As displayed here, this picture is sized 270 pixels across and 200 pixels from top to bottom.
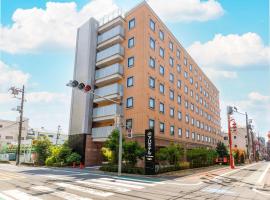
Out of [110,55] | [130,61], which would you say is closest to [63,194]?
[130,61]

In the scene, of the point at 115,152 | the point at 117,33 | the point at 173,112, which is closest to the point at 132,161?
the point at 115,152

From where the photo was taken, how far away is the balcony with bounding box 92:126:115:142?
98.9 ft

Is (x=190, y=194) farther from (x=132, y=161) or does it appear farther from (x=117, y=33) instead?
(x=117, y=33)

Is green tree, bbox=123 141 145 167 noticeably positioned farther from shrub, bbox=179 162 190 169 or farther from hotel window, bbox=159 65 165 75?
hotel window, bbox=159 65 165 75

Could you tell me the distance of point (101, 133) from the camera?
30969 mm

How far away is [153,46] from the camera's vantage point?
3247 centimetres

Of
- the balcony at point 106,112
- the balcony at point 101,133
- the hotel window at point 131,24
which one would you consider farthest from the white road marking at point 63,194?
the hotel window at point 131,24

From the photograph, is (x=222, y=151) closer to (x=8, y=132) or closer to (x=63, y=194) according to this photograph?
(x=63, y=194)

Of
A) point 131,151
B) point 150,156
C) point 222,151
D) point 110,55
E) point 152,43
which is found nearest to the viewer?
point 150,156

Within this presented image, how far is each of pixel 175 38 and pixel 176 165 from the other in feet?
81.7

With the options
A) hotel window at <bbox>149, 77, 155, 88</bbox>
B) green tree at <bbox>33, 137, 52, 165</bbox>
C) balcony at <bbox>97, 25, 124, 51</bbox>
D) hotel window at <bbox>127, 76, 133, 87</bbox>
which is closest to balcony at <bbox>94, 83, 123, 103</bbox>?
hotel window at <bbox>127, 76, 133, 87</bbox>

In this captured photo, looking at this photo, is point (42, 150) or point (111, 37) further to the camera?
point (42, 150)

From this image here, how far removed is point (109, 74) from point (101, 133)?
8.38 metres

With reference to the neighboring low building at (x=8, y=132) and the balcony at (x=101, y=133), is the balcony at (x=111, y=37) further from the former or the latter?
the neighboring low building at (x=8, y=132)
